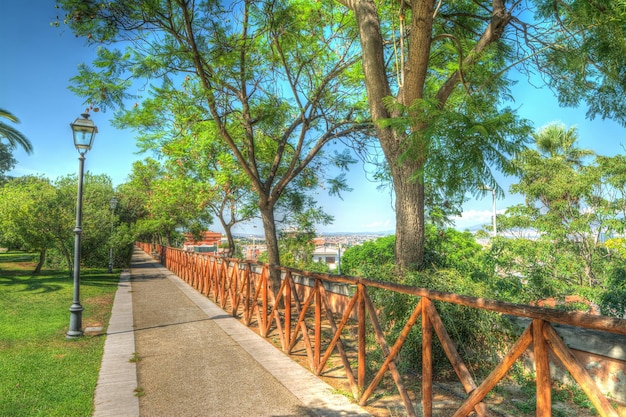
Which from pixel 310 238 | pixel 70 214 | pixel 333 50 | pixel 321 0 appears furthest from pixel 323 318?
pixel 70 214

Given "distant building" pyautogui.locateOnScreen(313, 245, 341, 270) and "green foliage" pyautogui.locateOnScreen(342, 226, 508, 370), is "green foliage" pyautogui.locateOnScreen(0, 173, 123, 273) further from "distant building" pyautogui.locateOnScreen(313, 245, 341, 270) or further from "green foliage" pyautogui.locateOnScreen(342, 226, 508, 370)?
"green foliage" pyautogui.locateOnScreen(342, 226, 508, 370)

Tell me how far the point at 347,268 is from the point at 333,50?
937 centimetres

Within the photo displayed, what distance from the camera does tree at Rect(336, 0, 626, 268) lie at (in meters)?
3.42

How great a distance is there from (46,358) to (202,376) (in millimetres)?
2556

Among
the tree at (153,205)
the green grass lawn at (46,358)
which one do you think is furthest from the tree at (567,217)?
the tree at (153,205)

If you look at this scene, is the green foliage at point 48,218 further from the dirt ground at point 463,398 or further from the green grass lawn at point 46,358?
the dirt ground at point 463,398

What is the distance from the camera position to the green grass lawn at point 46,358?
4.08 m

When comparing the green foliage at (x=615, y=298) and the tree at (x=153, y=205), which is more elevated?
the tree at (x=153, y=205)

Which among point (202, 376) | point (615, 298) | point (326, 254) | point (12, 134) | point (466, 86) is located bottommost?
point (202, 376)

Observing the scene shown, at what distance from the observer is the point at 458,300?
9.53ft

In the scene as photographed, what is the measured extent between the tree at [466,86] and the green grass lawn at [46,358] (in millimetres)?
4055

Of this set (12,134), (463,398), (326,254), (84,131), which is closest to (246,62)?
(84,131)

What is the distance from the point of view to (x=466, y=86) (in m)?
4.68

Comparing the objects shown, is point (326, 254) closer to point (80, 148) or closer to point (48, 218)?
point (48, 218)
